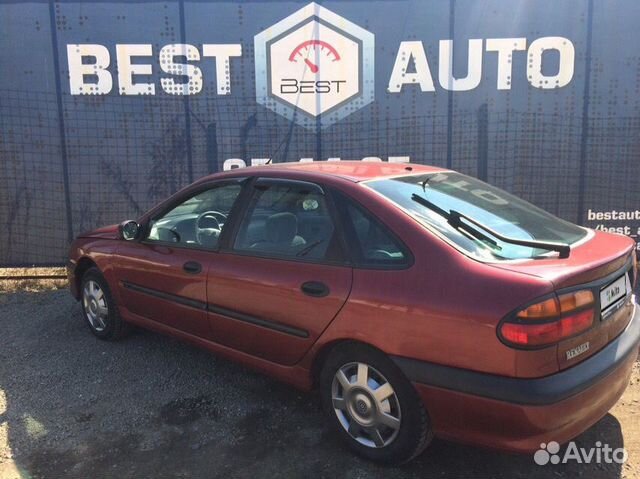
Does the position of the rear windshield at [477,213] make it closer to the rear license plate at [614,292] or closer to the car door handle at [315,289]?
the rear license plate at [614,292]

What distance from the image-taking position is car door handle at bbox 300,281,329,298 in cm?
281

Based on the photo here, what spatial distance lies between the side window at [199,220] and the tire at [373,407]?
121cm

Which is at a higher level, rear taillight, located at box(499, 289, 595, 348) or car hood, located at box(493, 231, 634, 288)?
car hood, located at box(493, 231, 634, 288)

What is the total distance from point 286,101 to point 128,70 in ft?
6.43

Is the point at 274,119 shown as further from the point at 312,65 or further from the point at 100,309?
the point at 100,309

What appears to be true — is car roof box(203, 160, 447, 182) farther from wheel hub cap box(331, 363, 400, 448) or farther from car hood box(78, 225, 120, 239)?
car hood box(78, 225, 120, 239)

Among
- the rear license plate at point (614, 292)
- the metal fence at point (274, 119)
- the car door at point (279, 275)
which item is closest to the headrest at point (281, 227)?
the car door at point (279, 275)

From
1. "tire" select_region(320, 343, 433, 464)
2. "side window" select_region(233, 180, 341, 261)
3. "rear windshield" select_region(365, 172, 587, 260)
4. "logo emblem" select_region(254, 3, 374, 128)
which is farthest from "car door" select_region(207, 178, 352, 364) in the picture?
"logo emblem" select_region(254, 3, 374, 128)

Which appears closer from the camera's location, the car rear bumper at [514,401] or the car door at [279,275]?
the car rear bumper at [514,401]

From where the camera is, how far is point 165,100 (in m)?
6.70

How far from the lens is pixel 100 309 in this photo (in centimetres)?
455

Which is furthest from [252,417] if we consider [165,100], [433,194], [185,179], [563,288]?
[165,100]

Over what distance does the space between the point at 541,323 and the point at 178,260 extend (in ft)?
7.77

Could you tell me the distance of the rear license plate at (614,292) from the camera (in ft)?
8.37
